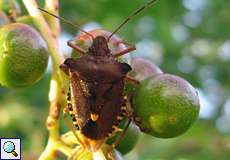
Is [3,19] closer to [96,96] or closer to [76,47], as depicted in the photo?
[76,47]

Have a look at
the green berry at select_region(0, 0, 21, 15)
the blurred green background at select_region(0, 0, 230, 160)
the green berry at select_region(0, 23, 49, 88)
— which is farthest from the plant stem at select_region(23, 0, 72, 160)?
the blurred green background at select_region(0, 0, 230, 160)

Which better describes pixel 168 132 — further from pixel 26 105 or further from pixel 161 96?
pixel 26 105

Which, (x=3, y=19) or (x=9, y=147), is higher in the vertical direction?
(x=3, y=19)

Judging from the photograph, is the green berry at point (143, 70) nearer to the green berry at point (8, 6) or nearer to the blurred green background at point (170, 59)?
the green berry at point (8, 6)

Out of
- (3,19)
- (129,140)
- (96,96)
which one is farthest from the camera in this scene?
(3,19)

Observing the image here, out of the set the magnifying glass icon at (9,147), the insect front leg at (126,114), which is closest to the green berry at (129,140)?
the insect front leg at (126,114)

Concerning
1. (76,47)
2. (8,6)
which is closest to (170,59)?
(8,6)

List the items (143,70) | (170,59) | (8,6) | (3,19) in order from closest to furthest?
(143,70), (3,19), (8,6), (170,59)
